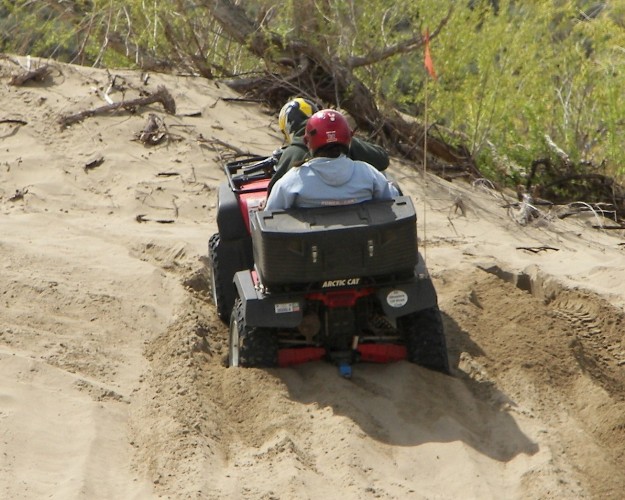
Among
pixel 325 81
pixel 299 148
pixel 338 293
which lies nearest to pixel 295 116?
pixel 299 148

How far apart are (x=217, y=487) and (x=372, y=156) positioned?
2.55m

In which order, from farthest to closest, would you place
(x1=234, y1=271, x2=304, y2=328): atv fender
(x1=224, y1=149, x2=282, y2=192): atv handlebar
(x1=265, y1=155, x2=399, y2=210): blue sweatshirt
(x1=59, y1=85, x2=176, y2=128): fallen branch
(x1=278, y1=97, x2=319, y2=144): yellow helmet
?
(x1=59, y1=85, x2=176, y2=128): fallen branch < (x1=224, y1=149, x2=282, y2=192): atv handlebar < (x1=278, y1=97, x2=319, y2=144): yellow helmet < (x1=265, y1=155, x2=399, y2=210): blue sweatshirt < (x1=234, y1=271, x2=304, y2=328): atv fender

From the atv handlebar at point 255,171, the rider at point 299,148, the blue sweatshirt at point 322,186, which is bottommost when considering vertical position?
the atv handlebar at point 255,171

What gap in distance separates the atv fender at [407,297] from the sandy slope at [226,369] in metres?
0.38

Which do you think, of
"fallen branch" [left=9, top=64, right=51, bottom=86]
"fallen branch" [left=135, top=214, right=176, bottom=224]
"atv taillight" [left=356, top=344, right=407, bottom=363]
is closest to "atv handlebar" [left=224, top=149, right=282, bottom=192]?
"atv taillight" [left=356, top=344, right=407, bottom=363]

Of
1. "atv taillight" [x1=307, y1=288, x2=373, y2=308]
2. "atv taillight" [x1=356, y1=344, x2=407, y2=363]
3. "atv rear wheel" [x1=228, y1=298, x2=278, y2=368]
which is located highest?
"atv taillight" [x1=307, y1=288, x2=373, y2=308]

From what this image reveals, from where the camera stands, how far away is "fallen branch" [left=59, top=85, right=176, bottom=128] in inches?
404

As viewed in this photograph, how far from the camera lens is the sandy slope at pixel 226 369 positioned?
5.05m

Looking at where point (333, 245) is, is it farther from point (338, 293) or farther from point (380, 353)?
point (380, 353)

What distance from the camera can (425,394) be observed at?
19.7ft

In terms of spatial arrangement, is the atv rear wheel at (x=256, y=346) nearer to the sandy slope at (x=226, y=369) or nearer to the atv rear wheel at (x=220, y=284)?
the sandy slope at (x=226, y=369)

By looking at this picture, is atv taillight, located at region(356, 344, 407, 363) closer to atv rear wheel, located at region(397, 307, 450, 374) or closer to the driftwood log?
atv rear wheel, located at region(397, 307, 450, 374)

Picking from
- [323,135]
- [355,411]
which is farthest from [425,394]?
[323,135]

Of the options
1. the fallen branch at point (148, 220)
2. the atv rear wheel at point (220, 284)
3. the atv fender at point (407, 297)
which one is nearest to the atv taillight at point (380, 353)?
the atv fender at point (407, 297)
